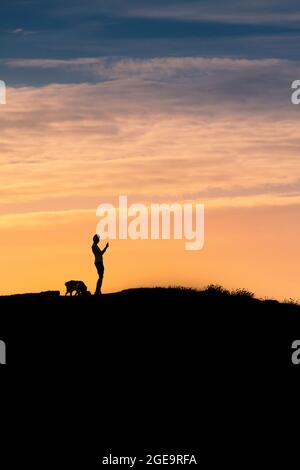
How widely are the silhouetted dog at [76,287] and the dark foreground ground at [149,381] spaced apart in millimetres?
4010

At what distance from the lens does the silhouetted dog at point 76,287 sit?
135 feet

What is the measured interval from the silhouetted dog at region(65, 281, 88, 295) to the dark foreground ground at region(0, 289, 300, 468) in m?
4.01

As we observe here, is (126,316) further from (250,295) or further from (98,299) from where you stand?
(250,295)

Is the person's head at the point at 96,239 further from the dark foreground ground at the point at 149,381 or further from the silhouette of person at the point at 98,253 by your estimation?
the dark foreground ground at the point at 149,381

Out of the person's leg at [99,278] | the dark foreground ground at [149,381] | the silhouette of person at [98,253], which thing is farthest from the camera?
the person's leg at [99,278]

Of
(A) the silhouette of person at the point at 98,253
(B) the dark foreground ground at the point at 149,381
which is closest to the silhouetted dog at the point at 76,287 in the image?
(B) the dark foreground ground at the point at 149,381

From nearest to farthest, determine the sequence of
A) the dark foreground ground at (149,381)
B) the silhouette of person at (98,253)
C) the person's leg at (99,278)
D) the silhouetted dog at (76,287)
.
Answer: the dark foreground ground at (149,381) → the silhouette of person at (98,253) → the person's leg at (99,278) → the silhouetted dog at (76,287)

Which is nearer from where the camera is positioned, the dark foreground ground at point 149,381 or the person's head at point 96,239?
the dark foreground ground at point 149,381

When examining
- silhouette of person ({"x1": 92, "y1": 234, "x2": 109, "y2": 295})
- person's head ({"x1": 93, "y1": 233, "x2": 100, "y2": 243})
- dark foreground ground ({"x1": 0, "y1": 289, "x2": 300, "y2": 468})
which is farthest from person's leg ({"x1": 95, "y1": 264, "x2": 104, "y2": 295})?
person's head ({"x1": 93, "y1": 233, "x2": 100, "y2": 243})

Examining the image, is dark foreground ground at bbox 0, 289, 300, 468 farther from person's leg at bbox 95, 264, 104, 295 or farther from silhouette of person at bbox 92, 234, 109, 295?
silhouette of person at bbox 92, 234, 109, 295

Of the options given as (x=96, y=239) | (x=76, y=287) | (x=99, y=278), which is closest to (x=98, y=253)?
(x=96, y=239)

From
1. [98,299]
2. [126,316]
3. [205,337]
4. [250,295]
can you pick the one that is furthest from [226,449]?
[250,295]

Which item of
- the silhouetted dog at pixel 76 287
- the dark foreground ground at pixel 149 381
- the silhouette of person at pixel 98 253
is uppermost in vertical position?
the silhouetted dog at pixel 76 287

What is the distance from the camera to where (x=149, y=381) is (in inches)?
1126
